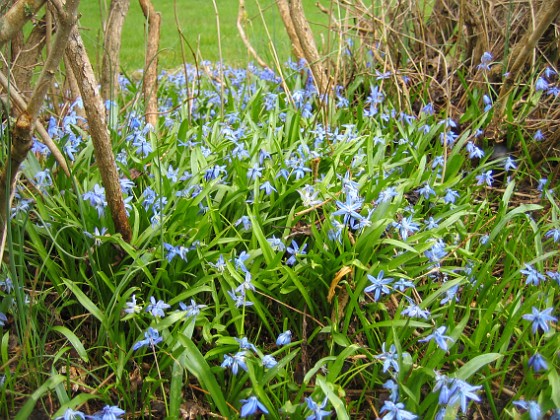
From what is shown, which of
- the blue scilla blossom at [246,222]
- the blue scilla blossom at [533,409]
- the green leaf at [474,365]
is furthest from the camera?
the blue scilla blossom at [246,222]

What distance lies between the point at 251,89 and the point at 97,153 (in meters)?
2.11

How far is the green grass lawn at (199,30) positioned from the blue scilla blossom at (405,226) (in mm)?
3697

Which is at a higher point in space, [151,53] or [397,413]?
[151,53]

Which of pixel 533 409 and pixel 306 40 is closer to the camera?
pixel 533 409

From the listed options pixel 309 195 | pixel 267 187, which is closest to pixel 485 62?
pixel 309 195

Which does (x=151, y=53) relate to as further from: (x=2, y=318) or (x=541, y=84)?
(x=541, y=84)

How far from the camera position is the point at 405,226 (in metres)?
2.38

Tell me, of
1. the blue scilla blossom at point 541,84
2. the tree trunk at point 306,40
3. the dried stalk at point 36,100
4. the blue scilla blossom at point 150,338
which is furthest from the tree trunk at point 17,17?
the blue scilla blossom at point 541,84

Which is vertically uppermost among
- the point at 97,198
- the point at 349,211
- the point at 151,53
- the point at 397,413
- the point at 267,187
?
the point at 151,53

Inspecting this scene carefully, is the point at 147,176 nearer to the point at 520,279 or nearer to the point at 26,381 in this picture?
the point at 26,381

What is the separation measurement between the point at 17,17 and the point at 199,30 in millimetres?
6237

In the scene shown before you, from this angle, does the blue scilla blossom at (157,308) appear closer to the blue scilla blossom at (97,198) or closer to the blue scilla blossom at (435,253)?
the blue scilla blossom at (97,198)

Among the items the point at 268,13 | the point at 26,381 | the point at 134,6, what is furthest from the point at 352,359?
the point at 134,6

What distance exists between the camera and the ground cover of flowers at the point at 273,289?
6.56ft
